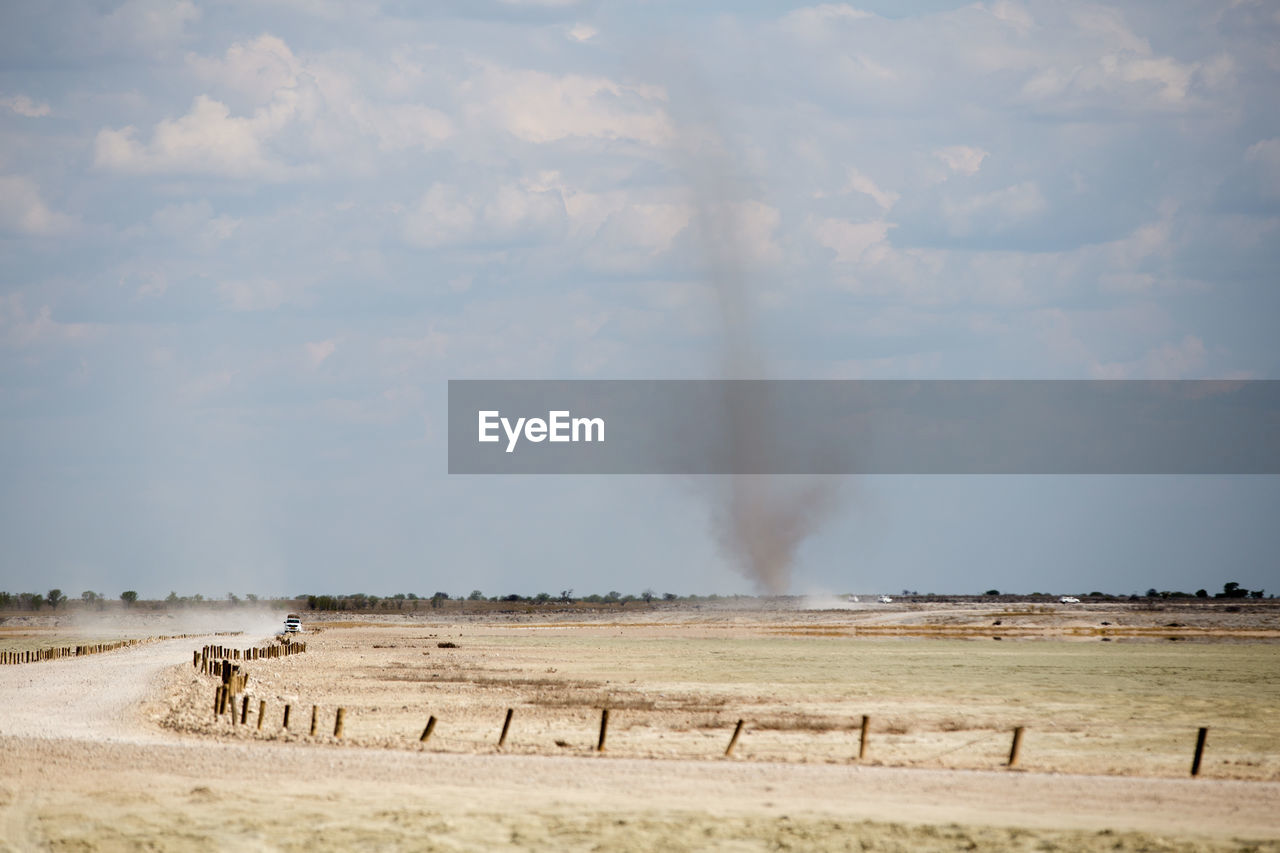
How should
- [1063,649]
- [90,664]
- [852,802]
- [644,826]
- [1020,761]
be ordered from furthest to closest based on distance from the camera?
[1063,649]
[90,664]
[1020,761]
[852,802]
[644,826]

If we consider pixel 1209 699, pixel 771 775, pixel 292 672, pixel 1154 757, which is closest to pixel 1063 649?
pixel 1209 699

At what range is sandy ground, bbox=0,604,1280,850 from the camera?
2564 cm

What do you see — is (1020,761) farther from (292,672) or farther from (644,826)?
(292,672)

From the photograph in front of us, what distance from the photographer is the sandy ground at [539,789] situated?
25641 mm

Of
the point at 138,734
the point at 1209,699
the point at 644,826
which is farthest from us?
the point at 1209,699

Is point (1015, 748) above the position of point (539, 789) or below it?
above

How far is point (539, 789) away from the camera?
98.6ft

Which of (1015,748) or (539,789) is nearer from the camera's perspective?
(539,789)

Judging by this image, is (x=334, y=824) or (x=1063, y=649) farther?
(x=1063, y=649)

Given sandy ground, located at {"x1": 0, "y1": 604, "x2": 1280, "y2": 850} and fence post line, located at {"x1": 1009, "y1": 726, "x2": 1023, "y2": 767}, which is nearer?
sandy ground, located at {"x1": 0, "y1": 604, "x2": 1280, "y2": 850}

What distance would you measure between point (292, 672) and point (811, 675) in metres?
26.8

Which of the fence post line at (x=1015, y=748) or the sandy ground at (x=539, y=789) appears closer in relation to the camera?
the sandy ground at (x=539, y=789)

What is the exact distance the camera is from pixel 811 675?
2665 inches

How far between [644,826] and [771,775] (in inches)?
258
